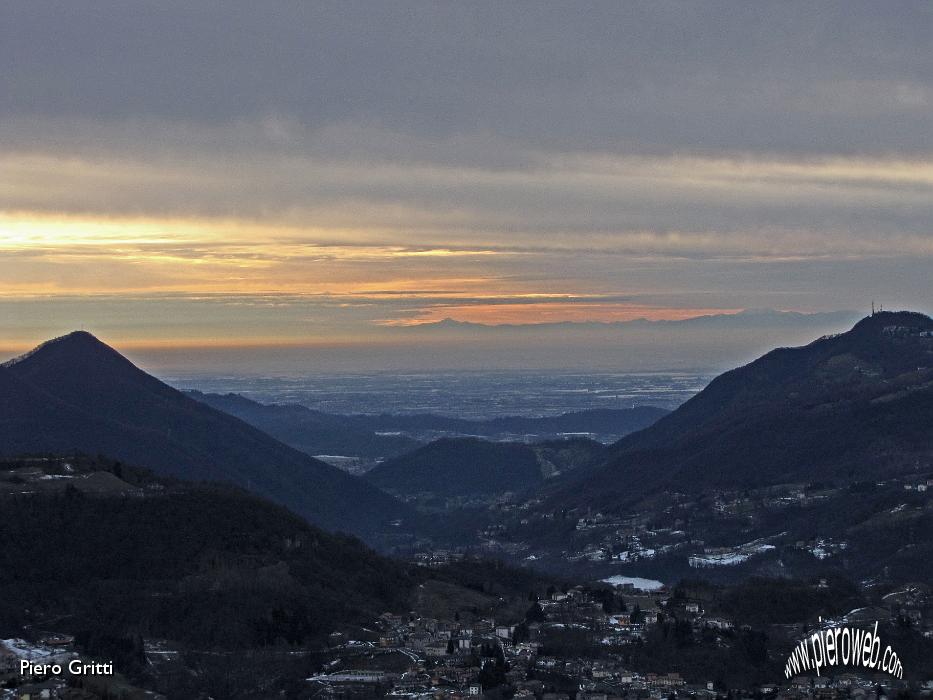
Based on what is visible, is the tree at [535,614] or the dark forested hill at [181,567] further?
the tree at [535,614]

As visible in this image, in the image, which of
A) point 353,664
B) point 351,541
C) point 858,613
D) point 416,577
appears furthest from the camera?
point 351,541

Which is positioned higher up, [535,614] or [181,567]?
[181,567]

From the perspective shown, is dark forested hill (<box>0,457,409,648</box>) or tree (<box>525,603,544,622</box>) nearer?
dark forested hill (<box>0,457,409,648</box>)

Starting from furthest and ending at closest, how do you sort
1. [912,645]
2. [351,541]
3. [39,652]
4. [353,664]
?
[351,541]
[912,645]
[353,664]
[39,652]

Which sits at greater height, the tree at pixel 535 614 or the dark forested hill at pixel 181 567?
the dark forested hill at pixel 181 567

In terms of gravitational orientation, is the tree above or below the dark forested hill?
below

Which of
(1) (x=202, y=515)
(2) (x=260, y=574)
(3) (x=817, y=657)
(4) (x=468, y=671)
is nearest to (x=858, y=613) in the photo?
(3) (x=817, y=657)

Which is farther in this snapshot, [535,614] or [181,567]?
[181,567]

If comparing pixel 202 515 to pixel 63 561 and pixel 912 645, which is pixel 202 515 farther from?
pixel 912 645

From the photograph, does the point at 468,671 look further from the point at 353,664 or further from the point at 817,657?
the point at 817,657

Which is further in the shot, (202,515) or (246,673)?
(202,515)
